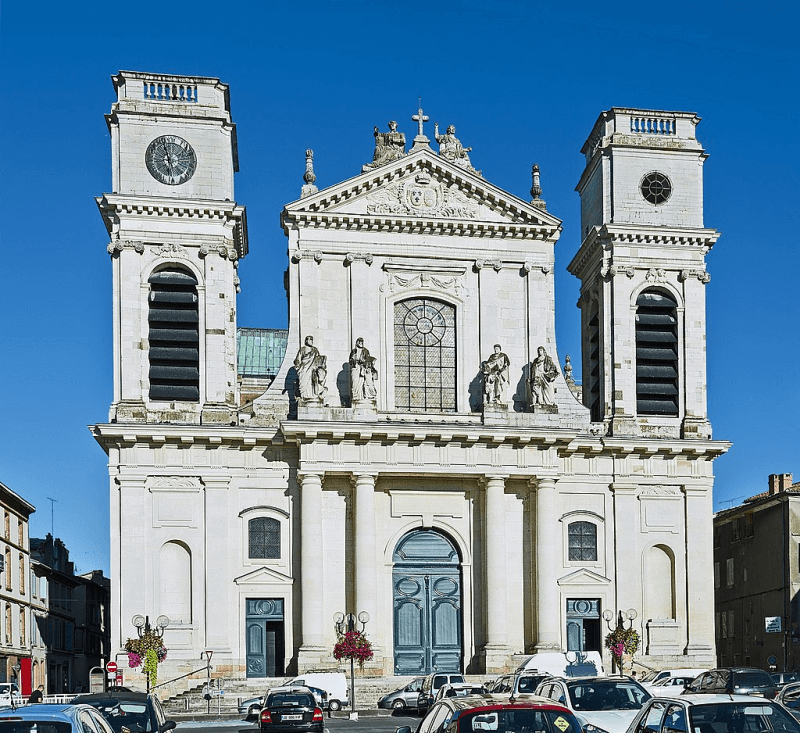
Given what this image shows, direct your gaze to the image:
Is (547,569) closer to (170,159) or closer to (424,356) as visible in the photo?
(424,356)

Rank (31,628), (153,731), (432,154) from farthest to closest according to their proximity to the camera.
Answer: (31,628), (432,154), (153,731)

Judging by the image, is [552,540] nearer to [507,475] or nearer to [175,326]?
[507,475]

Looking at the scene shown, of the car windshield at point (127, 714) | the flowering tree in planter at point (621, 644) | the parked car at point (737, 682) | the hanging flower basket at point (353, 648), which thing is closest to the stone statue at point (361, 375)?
the hanging flower basket at point (353, 648)

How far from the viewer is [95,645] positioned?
89.9 metres

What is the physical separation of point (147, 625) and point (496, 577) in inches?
468

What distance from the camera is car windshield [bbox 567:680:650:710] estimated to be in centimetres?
2139

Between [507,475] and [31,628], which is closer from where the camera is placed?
[507,475]

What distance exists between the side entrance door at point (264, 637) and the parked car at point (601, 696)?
24.1 m

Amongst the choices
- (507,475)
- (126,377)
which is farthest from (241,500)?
(507,475)

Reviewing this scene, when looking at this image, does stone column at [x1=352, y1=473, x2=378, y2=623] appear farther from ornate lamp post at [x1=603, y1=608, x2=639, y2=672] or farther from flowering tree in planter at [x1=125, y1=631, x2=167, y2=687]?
ornate lamp post at [x1=603, y1=608, x2=639, y2=672]

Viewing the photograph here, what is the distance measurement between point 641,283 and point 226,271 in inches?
610

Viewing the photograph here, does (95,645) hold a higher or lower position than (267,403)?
lower

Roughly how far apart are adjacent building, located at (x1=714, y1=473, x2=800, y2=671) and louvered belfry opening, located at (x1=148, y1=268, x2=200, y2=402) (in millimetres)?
25626

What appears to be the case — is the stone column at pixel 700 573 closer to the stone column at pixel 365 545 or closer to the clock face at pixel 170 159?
the stone column at pixel 365 545
